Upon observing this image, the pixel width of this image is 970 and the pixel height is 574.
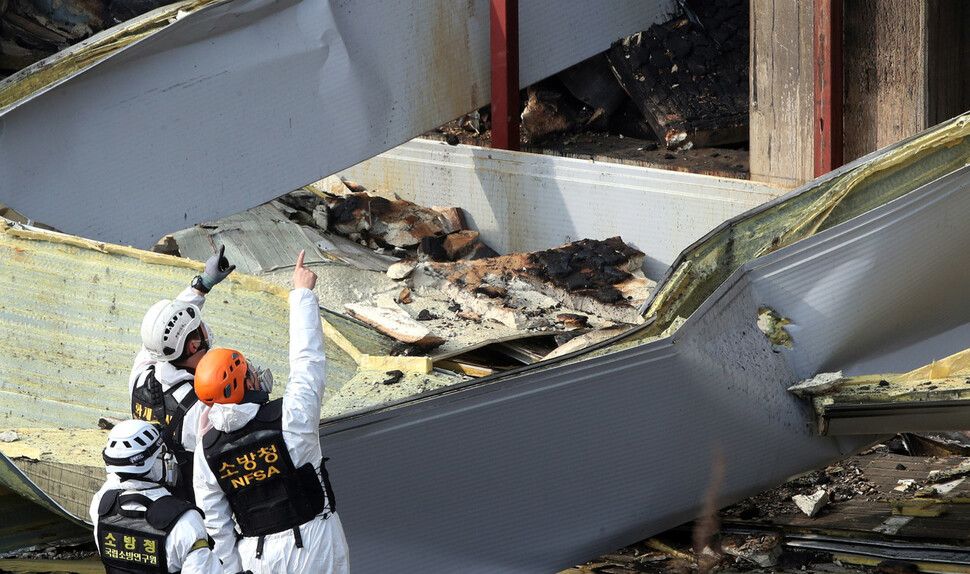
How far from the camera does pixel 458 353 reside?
5.72 meters

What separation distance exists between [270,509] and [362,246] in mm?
5123

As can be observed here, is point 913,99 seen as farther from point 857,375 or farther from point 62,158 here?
point 62,158

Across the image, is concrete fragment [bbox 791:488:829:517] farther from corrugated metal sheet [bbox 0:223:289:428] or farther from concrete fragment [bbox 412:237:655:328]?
corrugated metal sheet [bbox 0:223:289:428]

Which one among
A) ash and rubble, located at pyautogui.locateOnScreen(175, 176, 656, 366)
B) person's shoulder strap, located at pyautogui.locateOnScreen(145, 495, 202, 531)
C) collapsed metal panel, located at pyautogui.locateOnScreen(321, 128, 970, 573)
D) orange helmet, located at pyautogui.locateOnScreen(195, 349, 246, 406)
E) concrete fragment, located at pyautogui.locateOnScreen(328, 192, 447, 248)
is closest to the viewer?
person's shoulder strap, located at pyautogui.locateOnScreen(145, 495, 202, 531)

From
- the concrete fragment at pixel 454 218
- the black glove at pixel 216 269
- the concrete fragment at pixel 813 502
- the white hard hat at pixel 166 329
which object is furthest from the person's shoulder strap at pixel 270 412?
the concrete fragment at pixel 454 218

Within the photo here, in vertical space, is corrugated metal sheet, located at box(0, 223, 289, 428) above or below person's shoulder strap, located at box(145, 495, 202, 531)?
above

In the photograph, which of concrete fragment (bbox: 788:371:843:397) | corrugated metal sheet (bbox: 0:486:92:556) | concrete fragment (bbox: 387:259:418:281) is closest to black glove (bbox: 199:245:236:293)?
corrugated metal sheet (bbox: 0:486:92:556)

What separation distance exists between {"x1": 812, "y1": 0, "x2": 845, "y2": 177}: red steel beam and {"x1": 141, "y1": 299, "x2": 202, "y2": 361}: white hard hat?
4379 mm

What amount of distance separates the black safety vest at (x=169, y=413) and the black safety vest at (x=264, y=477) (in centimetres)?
61

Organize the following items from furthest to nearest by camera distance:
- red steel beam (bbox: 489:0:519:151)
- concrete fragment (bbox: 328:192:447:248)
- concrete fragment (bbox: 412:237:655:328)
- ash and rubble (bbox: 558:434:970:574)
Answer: concrete fragment (bbox: 328:192:447:248) → red steel beam (bbox: 489:0:519:151) → concrete fragment (bbox: 412:237:655:328) → ash and rubble (bbox: 558:434:970:574)

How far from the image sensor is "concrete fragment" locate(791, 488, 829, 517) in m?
4.51

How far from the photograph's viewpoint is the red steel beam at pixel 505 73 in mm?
8234

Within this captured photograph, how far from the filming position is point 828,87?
6.62 m

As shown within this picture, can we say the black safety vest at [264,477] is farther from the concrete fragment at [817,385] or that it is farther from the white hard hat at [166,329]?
the concrete fragment at [817,385]
